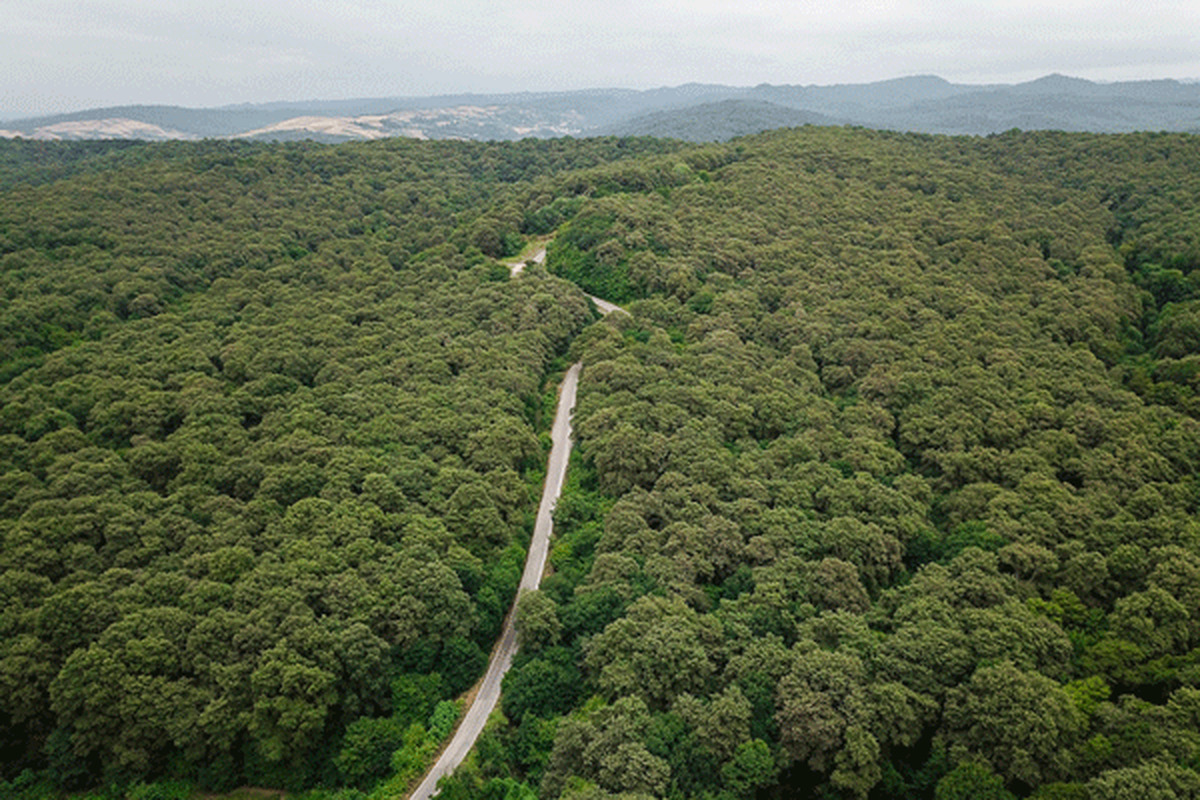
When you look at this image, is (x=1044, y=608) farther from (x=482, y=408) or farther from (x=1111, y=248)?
(x=1111, y=248)

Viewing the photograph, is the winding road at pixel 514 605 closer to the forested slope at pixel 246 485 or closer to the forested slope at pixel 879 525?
the forested slope at pixel 246 485

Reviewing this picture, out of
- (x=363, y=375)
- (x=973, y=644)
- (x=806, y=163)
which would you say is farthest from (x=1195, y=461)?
(x=806, y=163)

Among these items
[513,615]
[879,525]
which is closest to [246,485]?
[513,615]

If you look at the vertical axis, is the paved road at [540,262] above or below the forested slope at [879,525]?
above

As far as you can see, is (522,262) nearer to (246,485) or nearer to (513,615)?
(246,485)

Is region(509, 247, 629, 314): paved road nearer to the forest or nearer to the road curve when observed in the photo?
the forest

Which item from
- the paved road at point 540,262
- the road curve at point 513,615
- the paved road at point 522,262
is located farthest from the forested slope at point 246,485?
the paved road at point 522,262

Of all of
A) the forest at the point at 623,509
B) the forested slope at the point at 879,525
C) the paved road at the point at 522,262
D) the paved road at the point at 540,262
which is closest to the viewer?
the forested slope at the point at 879,525

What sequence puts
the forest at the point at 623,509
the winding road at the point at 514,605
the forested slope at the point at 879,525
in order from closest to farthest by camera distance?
1. the forested slope at the point at 879,525
2. the forest at the point at 623,509
3. the winding road at the point at 514,605
